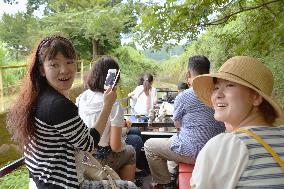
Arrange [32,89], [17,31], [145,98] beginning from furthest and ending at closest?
1. [17,31]
2. [145,98]
3. [32,89]

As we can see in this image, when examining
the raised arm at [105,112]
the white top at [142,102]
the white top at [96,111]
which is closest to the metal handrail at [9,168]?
the raised arm at [105,112]

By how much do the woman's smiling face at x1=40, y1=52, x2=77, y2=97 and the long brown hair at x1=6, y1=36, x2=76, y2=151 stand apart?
0.02 metres

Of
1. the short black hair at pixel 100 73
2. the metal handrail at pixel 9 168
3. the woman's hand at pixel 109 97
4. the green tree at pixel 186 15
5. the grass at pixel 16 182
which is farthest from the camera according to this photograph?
the grass at pixel 16 182

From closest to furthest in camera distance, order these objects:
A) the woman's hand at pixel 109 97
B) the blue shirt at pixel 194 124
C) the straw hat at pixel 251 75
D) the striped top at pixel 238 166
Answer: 1. the striped top at pixel 238 166
2. the straw hat at pixel 251 75
3. the woman's hand at pixel 109 97
4. the blue shirt at pixel 194 124

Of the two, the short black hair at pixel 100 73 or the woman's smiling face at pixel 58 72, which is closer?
the woman's smiling face at pixel 58 72

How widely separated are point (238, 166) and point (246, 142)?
10cm

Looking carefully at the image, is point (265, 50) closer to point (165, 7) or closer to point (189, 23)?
point (189, 23)

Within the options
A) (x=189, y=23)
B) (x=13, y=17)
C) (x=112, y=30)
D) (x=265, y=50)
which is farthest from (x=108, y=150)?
(x=13, y=17)

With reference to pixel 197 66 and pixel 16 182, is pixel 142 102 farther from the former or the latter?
pixel 197 66

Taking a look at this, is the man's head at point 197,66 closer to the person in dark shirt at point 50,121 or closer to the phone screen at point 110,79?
the phone screen at point 110,79

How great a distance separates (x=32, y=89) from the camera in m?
1.86

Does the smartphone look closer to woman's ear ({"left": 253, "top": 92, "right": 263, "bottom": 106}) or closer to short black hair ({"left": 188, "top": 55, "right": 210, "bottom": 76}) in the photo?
short black hair ({"left": 188, "top": 55, "right": 210, "bottom": 76})

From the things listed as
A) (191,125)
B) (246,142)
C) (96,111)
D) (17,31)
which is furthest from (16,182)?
(17,31)

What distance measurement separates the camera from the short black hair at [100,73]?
112 inches
